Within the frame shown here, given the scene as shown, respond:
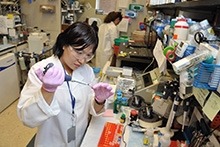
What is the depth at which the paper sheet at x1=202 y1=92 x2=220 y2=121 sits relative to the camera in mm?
620

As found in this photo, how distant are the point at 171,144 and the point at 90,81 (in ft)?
2.15

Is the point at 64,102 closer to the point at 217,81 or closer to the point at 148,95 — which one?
the point at 148,95

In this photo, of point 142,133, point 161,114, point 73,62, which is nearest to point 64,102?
point 73,62

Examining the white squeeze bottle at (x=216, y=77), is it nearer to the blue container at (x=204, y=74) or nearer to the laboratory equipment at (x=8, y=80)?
the blue container at (x=204, y=74)

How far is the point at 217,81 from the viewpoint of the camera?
0.59m

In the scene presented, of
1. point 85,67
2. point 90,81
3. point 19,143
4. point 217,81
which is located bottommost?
point 19,143

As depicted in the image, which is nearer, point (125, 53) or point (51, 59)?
point (51, 59)

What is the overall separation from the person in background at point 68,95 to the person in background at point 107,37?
2588mm

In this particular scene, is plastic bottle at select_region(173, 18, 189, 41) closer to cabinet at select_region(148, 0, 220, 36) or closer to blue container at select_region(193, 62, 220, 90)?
cabinet at select_region(148, 0, 220, 36)

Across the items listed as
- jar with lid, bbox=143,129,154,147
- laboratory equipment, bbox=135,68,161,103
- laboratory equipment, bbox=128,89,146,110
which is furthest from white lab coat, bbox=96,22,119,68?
jar with lid, bbox=143,129,154,147

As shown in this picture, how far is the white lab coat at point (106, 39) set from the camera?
388cm

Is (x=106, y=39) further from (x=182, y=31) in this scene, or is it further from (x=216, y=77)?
(x=216, y=77)

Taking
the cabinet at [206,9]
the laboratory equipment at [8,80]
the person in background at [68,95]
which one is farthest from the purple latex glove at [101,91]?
the laboratory equipment at [8,80]

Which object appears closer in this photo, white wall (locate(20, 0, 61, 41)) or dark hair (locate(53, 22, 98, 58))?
dark hair (locate(53, 22, 98, 58))
